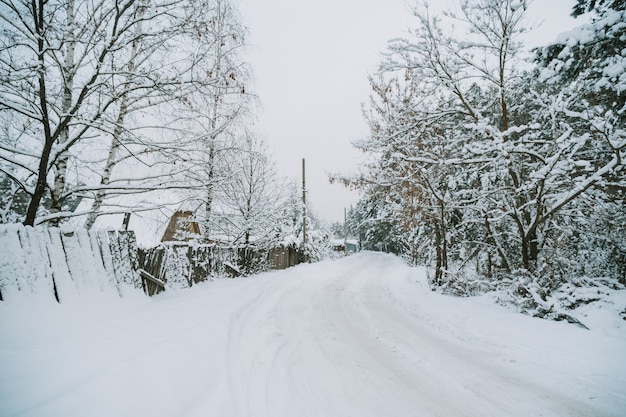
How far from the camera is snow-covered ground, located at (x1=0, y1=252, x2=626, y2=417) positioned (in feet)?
7.59

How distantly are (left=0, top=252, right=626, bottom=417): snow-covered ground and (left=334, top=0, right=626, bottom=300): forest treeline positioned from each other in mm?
2201

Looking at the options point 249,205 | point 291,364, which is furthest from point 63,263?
point 249,205

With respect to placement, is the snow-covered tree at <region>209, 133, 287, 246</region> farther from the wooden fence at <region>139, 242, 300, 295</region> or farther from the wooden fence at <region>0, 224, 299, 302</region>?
the wooden fence at <region>0, 224, 299, 302</region>

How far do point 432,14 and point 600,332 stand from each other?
777 cm

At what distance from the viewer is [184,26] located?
4605mm

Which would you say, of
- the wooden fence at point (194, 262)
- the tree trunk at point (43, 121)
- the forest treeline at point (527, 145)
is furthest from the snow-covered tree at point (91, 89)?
the forest treeline at point (527, 145)

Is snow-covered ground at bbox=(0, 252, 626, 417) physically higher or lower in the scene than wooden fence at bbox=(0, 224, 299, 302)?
lower

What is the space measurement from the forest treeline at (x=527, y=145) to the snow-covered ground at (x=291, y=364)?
220cm

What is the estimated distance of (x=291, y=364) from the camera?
3.54 metres

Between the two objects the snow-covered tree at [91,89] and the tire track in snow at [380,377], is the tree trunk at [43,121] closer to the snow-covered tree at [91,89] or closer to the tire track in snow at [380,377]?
the snow-covered tree at [91,89]

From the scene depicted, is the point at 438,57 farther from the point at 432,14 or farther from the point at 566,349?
the point at 566,349

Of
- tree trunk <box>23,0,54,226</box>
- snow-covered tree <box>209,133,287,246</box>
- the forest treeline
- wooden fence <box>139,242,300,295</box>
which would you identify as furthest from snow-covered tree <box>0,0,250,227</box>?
snow-covered tree <box>209,133,287,246</box>

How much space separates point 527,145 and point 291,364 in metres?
7.00

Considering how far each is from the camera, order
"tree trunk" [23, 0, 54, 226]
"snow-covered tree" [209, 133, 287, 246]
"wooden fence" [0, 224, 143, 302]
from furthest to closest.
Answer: "snow-covered tree" [209, 133, 287, 246]
"tree trunk" [23, 0, 54, 226]
"wooden fence" [0, 224, 143, 302]
